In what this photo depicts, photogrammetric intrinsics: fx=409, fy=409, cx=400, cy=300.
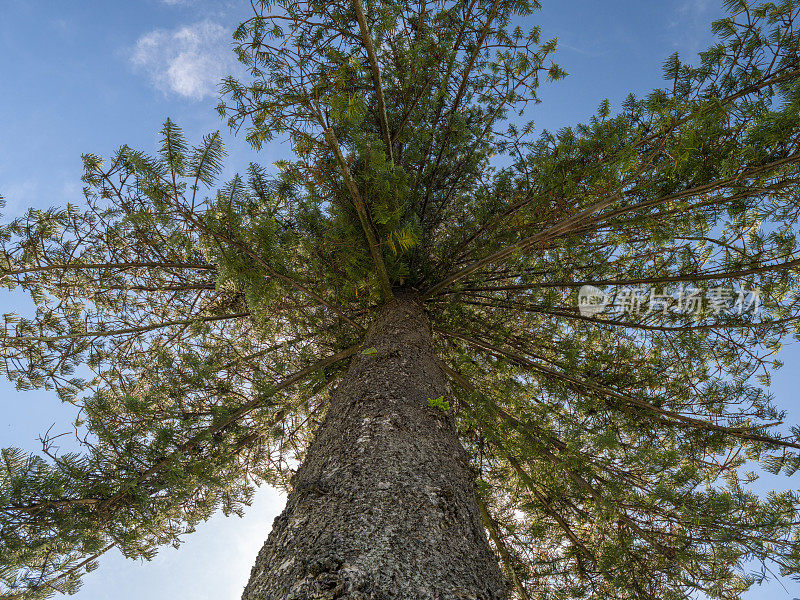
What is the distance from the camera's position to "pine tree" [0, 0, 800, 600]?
210cm

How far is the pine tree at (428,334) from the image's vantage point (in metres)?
2.10

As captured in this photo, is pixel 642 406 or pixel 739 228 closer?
pixel 739 228

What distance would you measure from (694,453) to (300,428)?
12.0ft

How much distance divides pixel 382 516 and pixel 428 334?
83.2 inches

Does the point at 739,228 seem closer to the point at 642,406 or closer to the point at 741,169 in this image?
the point at 741,169

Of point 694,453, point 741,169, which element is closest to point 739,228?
point 741,169

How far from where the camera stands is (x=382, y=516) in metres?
1.50

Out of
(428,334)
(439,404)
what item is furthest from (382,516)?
(428,334)

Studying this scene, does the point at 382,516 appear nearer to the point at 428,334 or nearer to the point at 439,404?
the point at 439,404

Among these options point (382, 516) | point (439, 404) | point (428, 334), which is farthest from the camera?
point (428, 334)

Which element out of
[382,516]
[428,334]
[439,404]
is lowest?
[382,516]

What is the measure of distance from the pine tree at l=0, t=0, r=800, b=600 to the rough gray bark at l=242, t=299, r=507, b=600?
0.04 ft

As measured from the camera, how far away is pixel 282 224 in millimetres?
3262

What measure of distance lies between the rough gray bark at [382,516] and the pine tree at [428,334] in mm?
12
